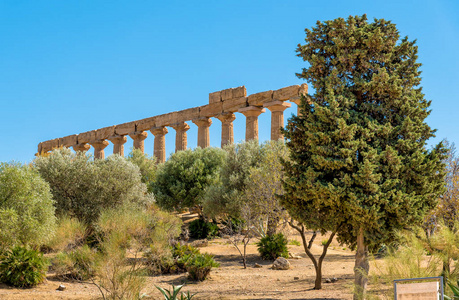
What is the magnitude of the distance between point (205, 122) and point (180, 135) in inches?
126

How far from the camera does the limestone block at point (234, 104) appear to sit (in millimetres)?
31703

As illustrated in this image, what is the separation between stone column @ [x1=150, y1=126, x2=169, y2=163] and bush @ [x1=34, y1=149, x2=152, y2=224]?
14.0m

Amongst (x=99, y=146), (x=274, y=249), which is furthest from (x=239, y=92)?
(x=99, y=146)

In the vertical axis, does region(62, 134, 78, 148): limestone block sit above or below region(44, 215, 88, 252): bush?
above

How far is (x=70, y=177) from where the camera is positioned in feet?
77.7

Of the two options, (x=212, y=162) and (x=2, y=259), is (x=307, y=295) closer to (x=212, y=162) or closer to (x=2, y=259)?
(x=2, y=259)

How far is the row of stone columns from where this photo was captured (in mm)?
29594

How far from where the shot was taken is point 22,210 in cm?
1575

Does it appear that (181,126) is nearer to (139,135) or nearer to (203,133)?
(203,133)

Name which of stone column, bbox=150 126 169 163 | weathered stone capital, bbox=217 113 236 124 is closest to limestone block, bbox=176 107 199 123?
stone column, bbox=150 126 169 163

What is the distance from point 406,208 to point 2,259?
11.6 metres

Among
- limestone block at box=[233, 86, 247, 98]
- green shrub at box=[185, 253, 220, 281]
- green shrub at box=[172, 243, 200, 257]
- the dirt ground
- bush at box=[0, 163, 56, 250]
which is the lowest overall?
the dirt ground

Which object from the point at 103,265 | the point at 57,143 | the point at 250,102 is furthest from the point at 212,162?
the point at 57,143

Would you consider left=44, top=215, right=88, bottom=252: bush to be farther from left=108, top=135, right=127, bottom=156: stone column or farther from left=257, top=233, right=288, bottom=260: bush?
left=108, top=135, right=127, bottom=156: stone column
